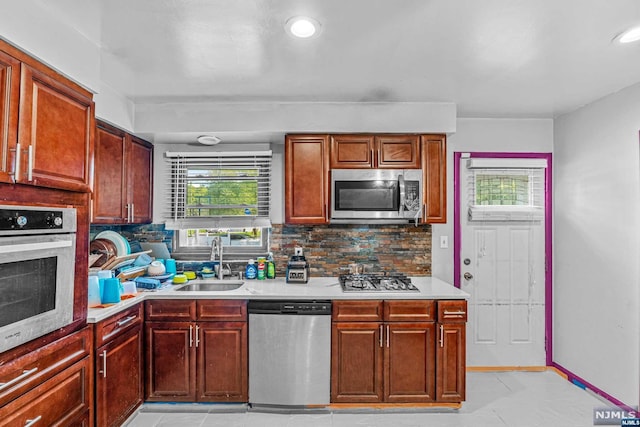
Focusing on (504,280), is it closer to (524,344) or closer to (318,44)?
(524,344)

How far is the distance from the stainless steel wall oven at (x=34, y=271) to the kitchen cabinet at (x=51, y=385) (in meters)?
0.11

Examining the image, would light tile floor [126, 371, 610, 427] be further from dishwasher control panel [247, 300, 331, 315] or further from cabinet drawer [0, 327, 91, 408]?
cabinet drawer [0, 327, 91, 408]

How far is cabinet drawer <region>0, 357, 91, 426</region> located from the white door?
9.72ft

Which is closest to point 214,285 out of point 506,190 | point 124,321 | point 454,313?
point 124,321

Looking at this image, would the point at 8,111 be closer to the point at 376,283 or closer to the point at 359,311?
the point at 359,311

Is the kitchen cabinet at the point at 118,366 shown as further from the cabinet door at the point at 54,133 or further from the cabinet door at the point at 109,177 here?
the cabinet door at the point at 54,133

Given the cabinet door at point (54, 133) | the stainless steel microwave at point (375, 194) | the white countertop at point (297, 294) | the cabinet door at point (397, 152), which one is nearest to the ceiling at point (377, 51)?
the cabinet door at point (397, 152)

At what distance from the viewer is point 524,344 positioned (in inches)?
131

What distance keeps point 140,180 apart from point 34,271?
1.66 metres

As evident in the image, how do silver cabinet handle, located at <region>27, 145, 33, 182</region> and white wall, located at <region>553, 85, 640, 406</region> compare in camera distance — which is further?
white wall, located at <region>553, 85, 640, 406</region>

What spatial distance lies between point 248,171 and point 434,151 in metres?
1.67

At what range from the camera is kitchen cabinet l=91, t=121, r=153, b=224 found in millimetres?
2551

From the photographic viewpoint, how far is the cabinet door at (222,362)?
8.52 feet

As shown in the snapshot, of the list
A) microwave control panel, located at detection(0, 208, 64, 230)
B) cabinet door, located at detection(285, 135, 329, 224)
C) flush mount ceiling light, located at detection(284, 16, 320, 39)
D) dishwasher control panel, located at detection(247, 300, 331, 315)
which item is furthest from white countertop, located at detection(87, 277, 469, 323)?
flush mount ceiling light, located at detection(284, 16, 320, 39)
